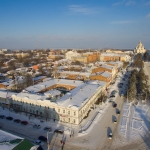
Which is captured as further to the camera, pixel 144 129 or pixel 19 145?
pixel 144 129

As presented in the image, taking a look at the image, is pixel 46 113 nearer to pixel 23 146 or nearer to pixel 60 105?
pixel 60 105

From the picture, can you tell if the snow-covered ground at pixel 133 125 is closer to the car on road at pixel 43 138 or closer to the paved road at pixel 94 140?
the paved road at pixel 94 140

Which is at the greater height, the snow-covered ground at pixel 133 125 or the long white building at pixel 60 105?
the long white building at pixel 60 105

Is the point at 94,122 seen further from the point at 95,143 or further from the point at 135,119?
the point at 135,119

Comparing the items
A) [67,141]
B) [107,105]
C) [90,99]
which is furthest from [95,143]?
[107,105]

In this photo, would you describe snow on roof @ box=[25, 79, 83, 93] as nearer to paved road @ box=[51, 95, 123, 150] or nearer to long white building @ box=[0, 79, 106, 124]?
long white building @ box=[0, 79, 106, 124]

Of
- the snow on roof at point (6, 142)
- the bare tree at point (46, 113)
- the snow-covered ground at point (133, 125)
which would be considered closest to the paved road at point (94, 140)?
the snow-covered ground at point (133, 125)

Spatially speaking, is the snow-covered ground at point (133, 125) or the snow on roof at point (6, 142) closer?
the snow on roof at point (6, 142)

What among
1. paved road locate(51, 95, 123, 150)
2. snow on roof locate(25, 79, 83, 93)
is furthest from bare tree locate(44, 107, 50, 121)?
snow on roof locate(25, 79, 83, 93)

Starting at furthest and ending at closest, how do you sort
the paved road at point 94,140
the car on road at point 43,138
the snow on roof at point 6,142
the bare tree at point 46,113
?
the bare tree at point 46,113
the car on road at point 43,138
the paved road at point 94,140
the snow on roof at point 6,142

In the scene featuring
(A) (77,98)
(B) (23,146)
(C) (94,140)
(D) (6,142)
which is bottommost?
(C) (94,140)

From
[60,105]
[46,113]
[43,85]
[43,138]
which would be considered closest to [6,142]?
[43,138]
